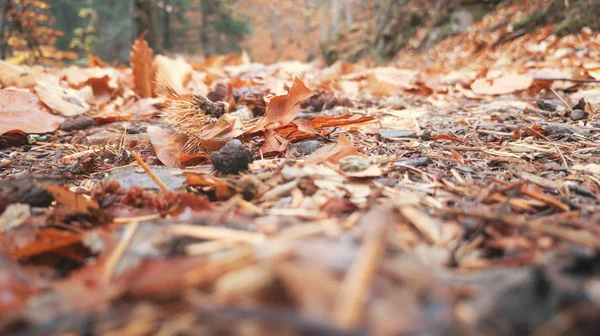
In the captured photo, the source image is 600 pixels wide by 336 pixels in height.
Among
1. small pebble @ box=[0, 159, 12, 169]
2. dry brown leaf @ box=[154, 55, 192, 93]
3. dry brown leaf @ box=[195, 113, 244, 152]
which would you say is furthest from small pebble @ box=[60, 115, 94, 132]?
dry brown leaf @ box=[195, 113, 244, 152]

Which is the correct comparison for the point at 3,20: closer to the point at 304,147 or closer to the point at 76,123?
the point at 76,123

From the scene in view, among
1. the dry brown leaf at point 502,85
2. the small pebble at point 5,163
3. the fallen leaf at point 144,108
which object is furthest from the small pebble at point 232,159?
the dry brown leaf at point 502,85

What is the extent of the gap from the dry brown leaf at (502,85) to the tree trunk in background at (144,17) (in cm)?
433

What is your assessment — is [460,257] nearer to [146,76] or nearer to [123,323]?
[123,323]

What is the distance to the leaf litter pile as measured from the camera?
1.26 ft

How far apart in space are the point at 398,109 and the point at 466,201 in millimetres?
1299

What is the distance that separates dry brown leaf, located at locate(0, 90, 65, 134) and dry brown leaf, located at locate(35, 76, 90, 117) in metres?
0.06

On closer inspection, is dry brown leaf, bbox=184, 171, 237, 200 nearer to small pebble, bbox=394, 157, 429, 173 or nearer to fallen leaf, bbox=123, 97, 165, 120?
small pebble, bbox=394, 157, 429, 173

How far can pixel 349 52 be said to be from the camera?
24.3ft

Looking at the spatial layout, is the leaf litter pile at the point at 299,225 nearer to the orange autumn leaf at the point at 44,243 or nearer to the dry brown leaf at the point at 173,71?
the orange autumn leaf at the point at 44,243

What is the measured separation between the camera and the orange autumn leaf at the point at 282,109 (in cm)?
113

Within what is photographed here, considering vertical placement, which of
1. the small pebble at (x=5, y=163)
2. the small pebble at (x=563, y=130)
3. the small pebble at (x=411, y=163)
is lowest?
the small pebble at (x=5, y=163)

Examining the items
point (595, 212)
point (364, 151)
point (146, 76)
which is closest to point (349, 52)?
point (146, 76)

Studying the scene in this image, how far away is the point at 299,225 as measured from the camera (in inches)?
22.0
